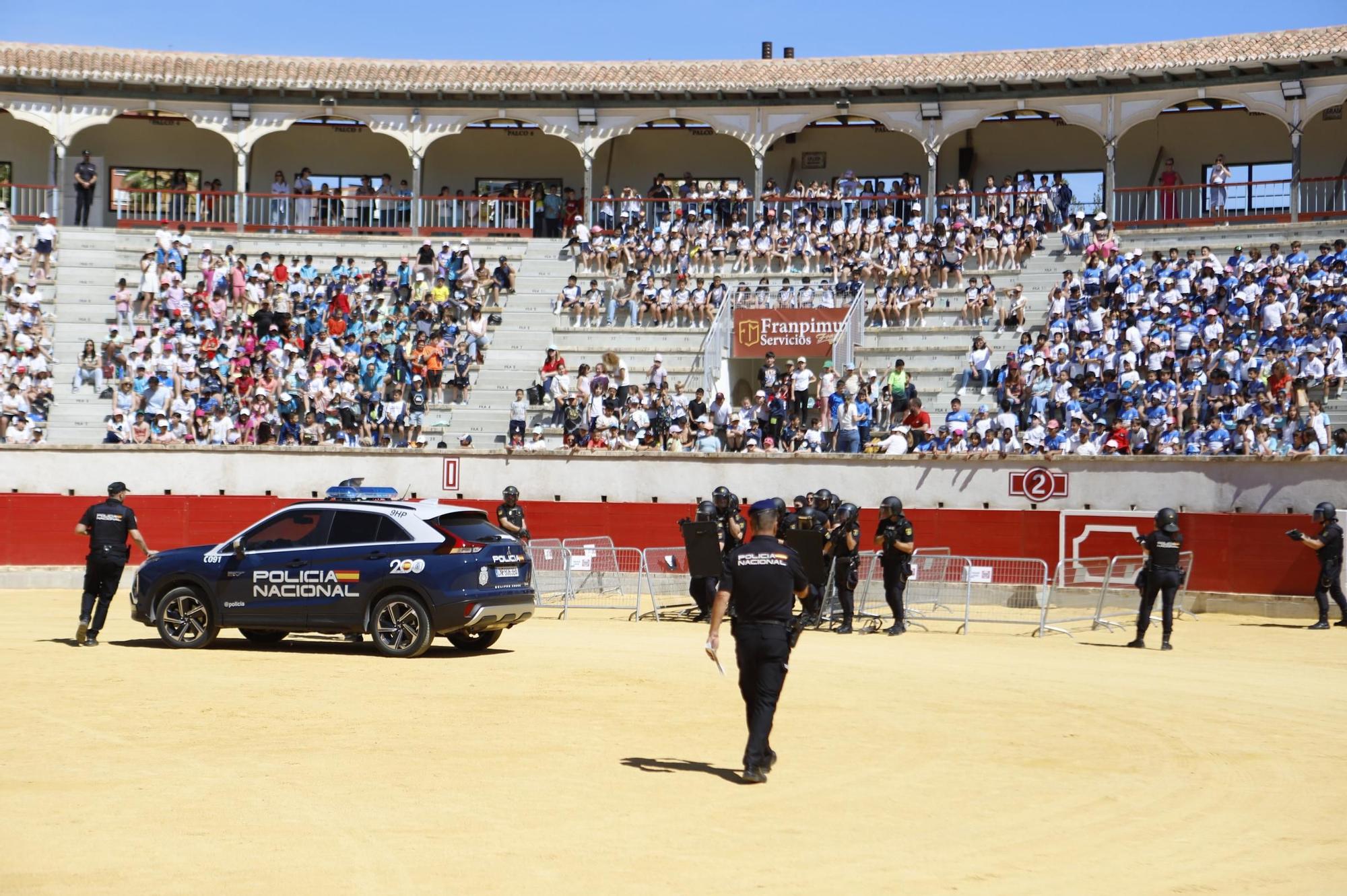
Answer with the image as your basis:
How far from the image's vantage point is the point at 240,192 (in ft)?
133

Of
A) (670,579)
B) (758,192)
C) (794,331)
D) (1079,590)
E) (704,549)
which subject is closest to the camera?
(704,549)

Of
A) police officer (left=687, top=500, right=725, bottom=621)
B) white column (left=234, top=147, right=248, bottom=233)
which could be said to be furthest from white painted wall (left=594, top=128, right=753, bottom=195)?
police officer (left=687, top=500, right=725, bottom=621)

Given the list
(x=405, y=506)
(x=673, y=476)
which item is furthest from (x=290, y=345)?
A: (x=405, y=506)

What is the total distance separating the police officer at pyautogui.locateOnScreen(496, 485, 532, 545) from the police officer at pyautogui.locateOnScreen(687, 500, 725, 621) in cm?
263

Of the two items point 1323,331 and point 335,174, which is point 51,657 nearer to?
point 1323,331

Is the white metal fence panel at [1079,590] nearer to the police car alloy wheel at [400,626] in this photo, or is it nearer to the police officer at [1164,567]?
the police officer at [1164,567]

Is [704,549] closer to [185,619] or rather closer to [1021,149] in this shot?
[185,619]

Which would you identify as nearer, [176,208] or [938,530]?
[938,530]

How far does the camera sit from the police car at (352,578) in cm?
1700

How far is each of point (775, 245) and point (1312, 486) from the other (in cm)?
1503

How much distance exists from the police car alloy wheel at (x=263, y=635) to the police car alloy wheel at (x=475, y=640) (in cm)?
207

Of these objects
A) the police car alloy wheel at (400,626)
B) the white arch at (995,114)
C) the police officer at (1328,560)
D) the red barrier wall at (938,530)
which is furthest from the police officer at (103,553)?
the white arch at (995,114)

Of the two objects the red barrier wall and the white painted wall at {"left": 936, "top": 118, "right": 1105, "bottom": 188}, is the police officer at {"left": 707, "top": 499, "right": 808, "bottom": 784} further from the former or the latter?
the white painted wall at {"left": 936, "top": 118, "right": 1105, "bottom": 188}

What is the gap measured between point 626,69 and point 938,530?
65.1 feet
